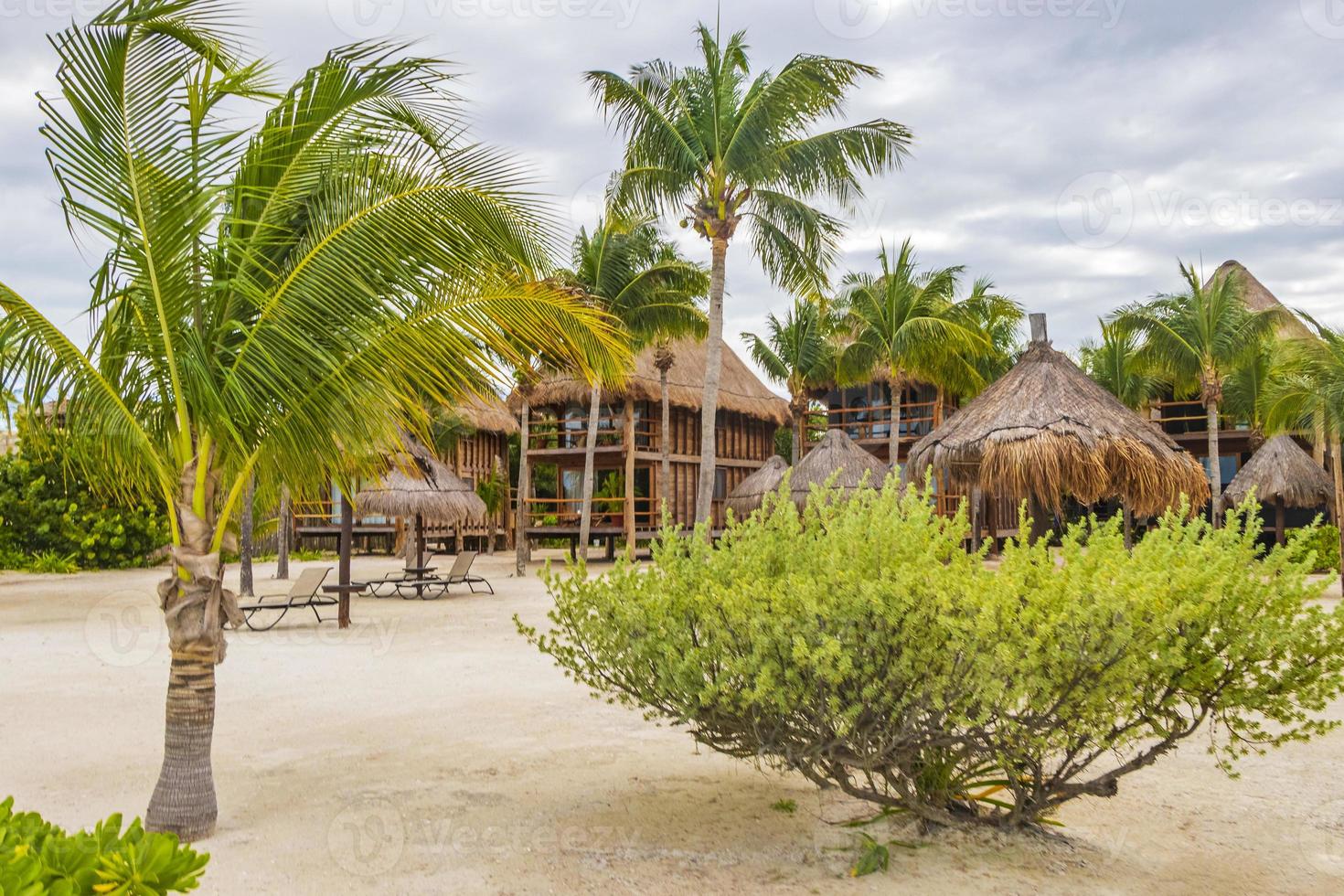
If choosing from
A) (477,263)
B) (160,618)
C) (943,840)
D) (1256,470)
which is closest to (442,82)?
(477,263)

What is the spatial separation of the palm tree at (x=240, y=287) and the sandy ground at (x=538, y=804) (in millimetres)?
809

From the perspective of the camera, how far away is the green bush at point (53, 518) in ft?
66.7

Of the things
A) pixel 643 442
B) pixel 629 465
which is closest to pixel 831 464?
pixel 629 465

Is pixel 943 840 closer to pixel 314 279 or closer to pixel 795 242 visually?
pixel 314 279

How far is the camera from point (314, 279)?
459 centimetres

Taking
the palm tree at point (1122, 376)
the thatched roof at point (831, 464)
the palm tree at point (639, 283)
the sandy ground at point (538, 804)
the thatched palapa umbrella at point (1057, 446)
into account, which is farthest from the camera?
the palm tree at point (1122, 376)

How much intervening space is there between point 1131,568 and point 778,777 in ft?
7.59

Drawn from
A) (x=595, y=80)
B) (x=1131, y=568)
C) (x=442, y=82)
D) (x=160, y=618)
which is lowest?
(x=160, y=618)

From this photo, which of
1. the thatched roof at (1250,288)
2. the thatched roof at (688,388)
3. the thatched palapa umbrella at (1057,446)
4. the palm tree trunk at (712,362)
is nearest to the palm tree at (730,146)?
the palm tree trunk at (712,362)

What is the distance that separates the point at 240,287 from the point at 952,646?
3.37 m

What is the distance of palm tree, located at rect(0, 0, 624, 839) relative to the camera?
4.50 meters

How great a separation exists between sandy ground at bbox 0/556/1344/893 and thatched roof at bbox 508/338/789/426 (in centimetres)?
1482

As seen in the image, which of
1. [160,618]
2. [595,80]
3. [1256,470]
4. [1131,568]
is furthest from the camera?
[1256,470]

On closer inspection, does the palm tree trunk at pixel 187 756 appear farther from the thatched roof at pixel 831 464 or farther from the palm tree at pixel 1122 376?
the palm tree at pixel 1122 376
